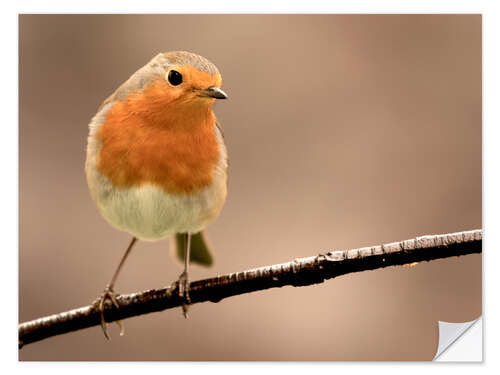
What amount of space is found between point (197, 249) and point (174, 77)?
60cm

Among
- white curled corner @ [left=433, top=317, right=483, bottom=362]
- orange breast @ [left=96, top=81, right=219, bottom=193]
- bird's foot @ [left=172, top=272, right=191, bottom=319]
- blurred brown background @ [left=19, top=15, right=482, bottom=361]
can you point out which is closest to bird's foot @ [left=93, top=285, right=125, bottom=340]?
blurred brown background @ [left=19, top=15, right=482, bottom=361]

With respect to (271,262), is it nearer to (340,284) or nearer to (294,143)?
(340,284)

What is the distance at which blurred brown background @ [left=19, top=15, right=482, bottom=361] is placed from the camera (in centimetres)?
193

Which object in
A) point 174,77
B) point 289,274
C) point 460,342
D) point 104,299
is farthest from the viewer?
point 460,342

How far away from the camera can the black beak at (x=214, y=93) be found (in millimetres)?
1661

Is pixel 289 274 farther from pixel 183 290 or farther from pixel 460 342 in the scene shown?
pixel 460 342

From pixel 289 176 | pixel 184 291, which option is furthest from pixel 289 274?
pixel 289 176

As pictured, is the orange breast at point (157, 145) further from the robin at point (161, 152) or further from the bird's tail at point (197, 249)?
the bird's tail at point (197, 249)

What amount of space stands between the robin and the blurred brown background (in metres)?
0.12

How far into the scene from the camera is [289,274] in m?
1.59

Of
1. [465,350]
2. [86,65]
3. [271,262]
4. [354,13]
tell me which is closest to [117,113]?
[86,65]

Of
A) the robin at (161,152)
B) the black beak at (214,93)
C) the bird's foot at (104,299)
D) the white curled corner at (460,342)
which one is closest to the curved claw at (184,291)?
the robin at (161,152)
